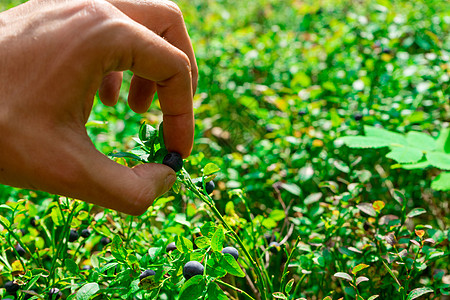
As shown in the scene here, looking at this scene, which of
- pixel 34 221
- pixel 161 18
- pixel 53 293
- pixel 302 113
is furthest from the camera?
pixel 302 113

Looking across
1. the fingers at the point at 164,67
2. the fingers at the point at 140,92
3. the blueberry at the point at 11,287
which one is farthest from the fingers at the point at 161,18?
the blueberry at the point at 11,287

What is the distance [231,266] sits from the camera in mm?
988

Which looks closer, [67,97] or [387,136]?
[67,97]

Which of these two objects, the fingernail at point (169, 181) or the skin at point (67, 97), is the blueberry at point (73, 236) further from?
the fingernail at point (169, 181)

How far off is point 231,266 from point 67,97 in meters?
0.58

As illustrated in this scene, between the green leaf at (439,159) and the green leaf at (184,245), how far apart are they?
98 cm

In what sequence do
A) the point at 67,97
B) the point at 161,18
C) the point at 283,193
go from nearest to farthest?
1. the point at 67,97
2. the point at 161,18
3. the point at 283,193

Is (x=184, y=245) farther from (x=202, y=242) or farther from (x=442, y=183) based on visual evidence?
(x=442, y=183)

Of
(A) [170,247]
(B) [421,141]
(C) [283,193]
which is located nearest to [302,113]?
(C) [283,193]

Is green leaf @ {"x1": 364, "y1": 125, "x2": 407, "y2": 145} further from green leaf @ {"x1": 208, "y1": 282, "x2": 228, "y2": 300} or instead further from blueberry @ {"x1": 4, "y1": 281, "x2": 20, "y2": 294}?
blueberry @ {"x1": 4, "y1": 281, "x2": 20, "y2": 294}

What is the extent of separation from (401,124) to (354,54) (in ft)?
3.44

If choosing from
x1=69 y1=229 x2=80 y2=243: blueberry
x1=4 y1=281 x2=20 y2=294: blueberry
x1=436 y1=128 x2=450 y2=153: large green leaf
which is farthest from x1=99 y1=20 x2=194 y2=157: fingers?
x1=436 y1=128 x2=450 y2=153: large green leaf

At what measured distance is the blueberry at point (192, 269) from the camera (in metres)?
0.99

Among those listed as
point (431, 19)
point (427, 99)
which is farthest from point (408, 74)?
point (431, 19)
